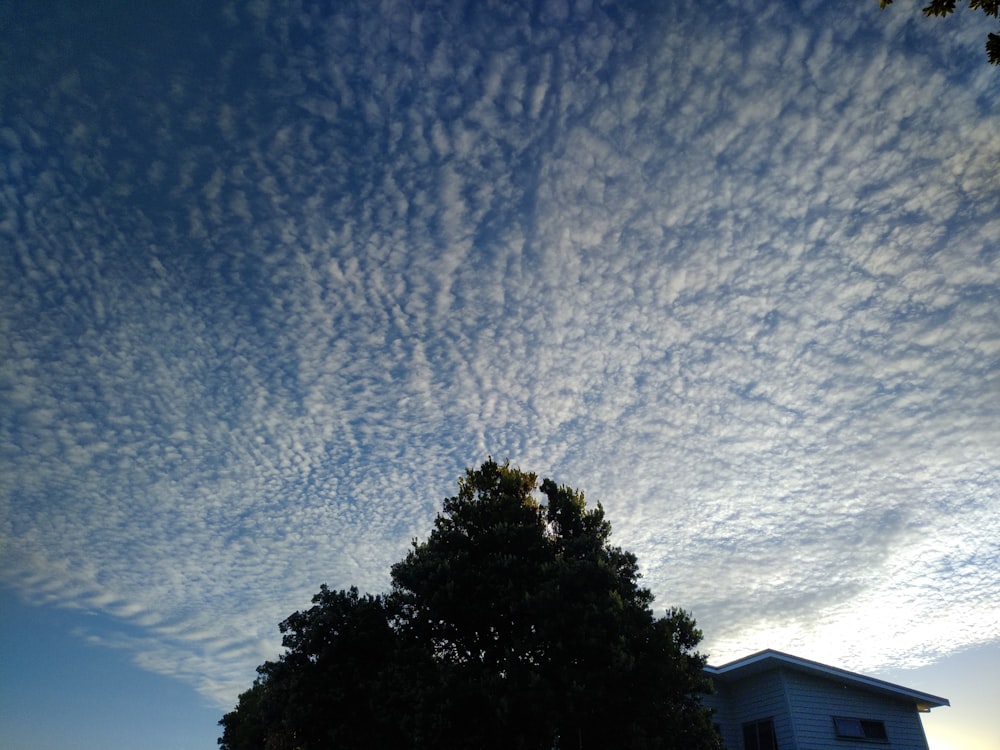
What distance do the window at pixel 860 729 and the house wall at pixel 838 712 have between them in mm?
150

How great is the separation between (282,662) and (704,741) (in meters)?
16.3

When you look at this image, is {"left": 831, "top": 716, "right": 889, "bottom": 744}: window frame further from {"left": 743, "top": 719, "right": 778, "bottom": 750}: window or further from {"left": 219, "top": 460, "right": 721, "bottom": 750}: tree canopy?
{"left": 219, "top": 460, "right": 721, "bottom": 750}: tree canopy

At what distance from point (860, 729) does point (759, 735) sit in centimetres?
422

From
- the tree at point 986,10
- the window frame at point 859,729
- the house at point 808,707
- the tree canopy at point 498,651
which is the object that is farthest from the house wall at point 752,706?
the tree at point 986,10

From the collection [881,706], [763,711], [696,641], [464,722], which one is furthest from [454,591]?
[881,706]

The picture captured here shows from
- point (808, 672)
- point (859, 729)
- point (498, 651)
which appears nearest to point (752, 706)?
point (808, 672)

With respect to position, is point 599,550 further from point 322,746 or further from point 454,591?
point 322,746

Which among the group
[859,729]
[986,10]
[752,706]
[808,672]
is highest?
[986,10]

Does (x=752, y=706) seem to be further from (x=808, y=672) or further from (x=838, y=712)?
(x=838, y=712)

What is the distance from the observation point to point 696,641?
20891 millimetres

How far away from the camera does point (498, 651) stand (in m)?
20.2

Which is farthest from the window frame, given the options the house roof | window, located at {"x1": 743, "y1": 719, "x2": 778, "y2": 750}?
window, located at {"x1": 743, "y1": 719, "x2": 778, "y2": 750}

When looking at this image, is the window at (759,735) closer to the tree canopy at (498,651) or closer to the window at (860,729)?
the window at (860,729)

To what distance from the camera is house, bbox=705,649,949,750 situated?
73.8 feet
